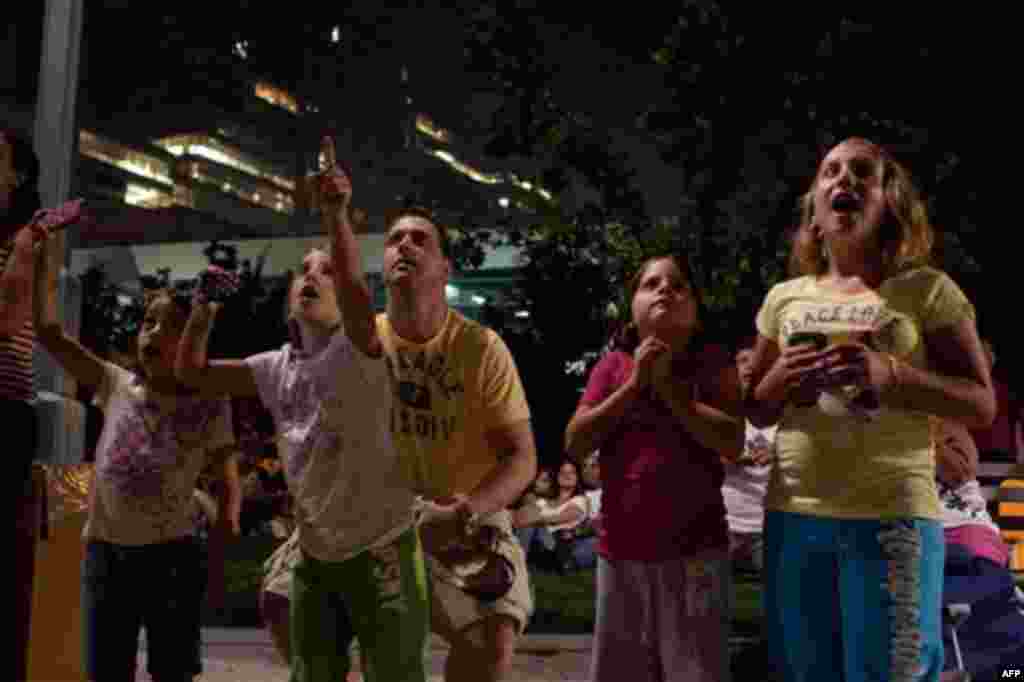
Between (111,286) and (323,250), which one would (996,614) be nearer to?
(323,250)

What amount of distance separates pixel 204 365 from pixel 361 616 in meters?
0.98

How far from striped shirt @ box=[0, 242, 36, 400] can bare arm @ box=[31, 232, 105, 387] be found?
22cm

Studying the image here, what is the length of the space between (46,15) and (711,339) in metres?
3.91

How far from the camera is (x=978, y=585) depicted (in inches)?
214

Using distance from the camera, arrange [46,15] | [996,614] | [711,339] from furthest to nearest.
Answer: [46,15], [996,614], [711,339]

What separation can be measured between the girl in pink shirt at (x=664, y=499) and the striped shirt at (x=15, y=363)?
170 cm

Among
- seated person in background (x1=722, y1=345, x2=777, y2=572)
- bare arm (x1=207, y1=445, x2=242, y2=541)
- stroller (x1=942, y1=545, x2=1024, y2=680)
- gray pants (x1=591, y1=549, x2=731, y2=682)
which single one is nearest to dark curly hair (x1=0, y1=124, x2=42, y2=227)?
bare arm (x1=207, y1=445, x2=242, y2=541)

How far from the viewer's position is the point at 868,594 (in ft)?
9.48

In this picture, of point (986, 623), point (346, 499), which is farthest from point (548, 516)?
point (346, 499)

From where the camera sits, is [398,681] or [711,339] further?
[711,339]

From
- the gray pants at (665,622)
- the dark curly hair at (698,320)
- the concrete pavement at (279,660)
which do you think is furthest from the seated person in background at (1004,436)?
the gray pants at (665,622)

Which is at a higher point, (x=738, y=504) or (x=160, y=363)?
(x=160, y=363)

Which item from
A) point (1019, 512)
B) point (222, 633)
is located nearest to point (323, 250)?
point (1019, 512)

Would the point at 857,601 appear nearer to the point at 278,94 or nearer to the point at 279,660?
the point at 279,660
